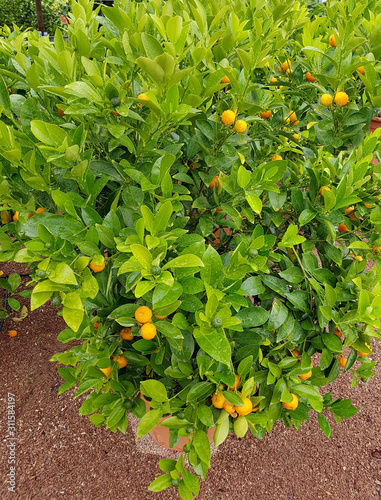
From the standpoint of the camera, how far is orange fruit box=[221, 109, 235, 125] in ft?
3.20

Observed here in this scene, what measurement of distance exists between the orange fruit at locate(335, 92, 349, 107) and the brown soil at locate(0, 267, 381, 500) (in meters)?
1.57

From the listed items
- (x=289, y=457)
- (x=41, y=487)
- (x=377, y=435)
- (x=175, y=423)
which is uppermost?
(x=175, y=423)

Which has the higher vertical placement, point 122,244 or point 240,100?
point 240,100

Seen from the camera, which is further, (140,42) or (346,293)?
(346,293)

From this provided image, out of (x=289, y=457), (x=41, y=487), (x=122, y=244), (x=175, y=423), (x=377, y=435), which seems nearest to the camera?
(x=122, y=244)

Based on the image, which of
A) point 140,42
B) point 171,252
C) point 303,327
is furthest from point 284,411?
point 140,42

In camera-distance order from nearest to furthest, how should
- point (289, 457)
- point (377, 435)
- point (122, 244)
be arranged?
point (122, 244), point (289, 457), point (377, 435)

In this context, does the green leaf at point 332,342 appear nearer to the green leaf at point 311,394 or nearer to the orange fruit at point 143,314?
the green leaf at point 311,394

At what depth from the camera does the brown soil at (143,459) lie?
164cm

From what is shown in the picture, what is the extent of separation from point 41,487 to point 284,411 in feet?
3.92

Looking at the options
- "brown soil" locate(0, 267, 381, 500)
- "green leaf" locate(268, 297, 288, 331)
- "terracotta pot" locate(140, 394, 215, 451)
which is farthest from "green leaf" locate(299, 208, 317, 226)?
"brown soil" locate(0, 267, 381, 500)

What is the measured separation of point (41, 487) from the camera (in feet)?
5.33

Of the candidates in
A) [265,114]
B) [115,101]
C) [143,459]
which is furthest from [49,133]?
[143,459]

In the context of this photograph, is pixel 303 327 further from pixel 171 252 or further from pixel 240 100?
pixel 240 100
